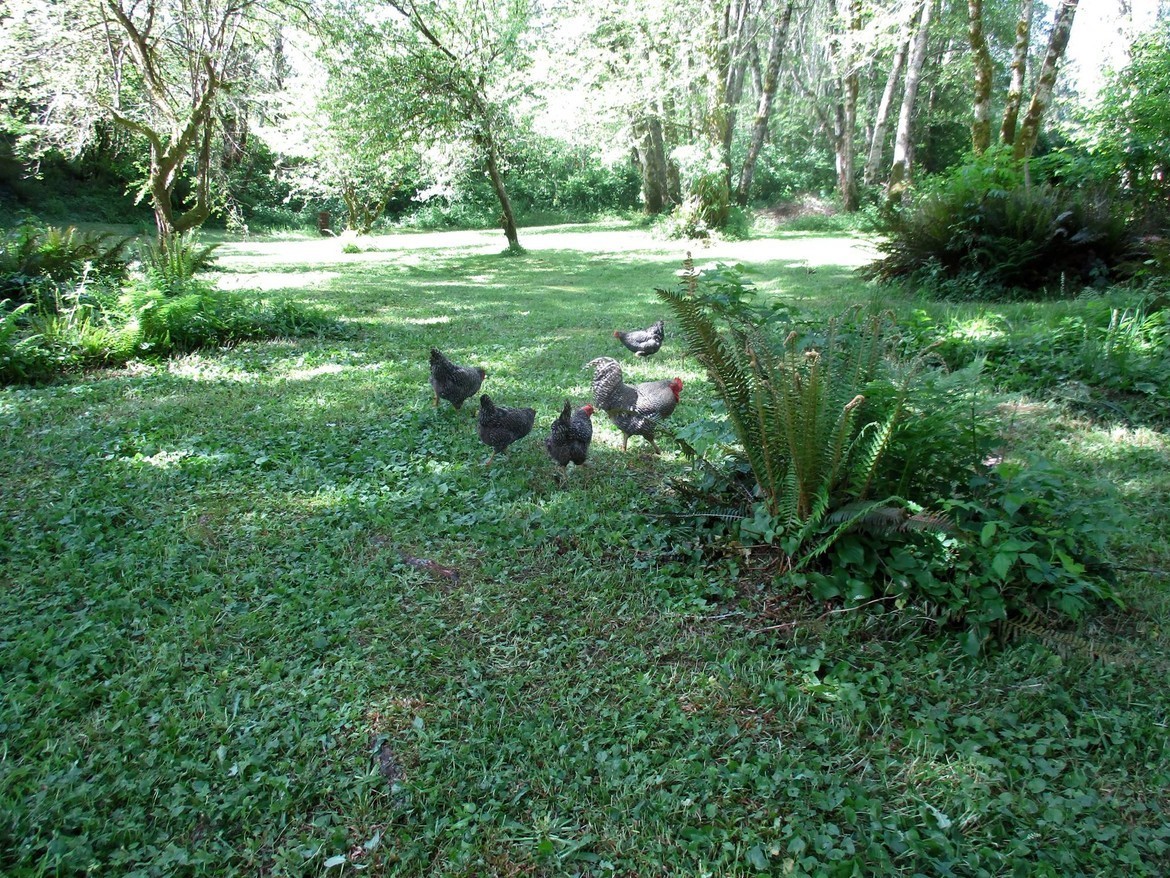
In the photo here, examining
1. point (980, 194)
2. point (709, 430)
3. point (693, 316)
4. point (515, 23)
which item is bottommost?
point (709, 430)

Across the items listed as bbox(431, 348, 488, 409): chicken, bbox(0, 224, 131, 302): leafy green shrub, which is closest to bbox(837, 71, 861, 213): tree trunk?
bbox(431, 348, 488, 409): chicken

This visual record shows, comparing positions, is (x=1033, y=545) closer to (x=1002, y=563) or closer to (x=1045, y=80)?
(x=1002, y=563)

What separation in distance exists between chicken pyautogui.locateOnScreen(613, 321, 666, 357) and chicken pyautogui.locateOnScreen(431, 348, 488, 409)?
1.96 metres

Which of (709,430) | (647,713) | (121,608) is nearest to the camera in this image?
(647,713)

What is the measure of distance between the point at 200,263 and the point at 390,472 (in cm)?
685

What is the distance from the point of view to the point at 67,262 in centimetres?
849

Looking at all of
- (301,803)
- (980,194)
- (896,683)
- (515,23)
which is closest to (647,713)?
(896,683)

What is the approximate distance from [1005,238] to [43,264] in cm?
1161

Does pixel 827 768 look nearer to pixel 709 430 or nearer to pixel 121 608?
pixel 709 430

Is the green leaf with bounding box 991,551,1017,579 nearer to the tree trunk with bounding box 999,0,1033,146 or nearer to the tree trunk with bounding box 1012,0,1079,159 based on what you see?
the tree trunk with bounding box 1012,0,1079,159

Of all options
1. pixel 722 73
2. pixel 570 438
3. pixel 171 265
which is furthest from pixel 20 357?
pixel 722 73

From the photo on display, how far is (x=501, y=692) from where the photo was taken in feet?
8.49

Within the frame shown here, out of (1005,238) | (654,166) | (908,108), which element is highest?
(908,108)

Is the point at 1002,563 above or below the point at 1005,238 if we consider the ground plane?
below
